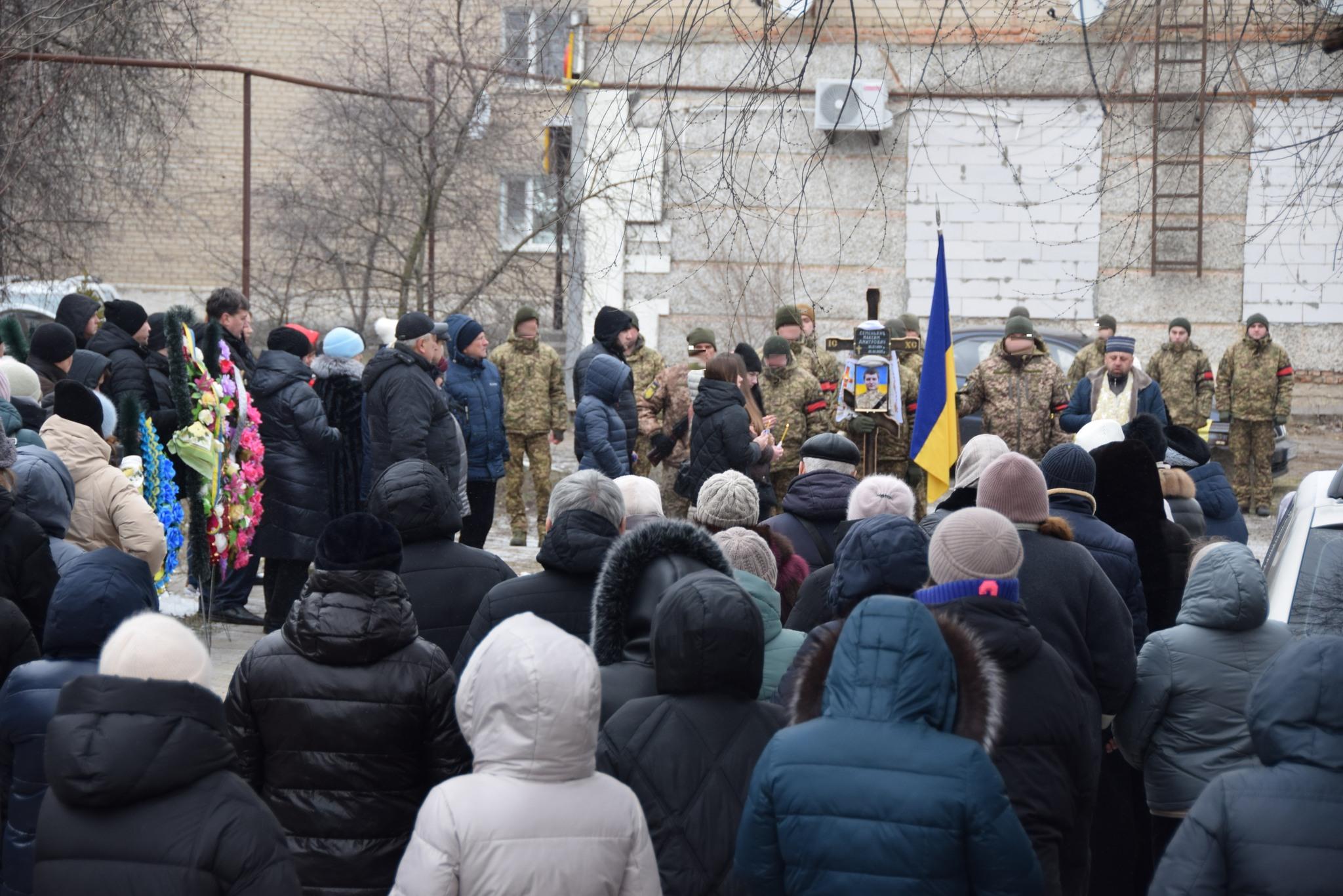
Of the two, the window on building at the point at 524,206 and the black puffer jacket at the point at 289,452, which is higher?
the window on building at the point at 524,206

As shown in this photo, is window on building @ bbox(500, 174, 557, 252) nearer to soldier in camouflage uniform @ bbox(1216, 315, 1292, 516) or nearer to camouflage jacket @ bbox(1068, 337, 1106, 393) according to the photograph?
camouflage jacket @ bbox(1068, 337, 1106, 393)

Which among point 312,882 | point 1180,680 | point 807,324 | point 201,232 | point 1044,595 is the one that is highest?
point 201,232

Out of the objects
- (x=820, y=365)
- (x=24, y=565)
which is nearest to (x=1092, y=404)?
(x=820, y=365)

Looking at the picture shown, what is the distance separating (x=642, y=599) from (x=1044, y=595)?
4.32ft

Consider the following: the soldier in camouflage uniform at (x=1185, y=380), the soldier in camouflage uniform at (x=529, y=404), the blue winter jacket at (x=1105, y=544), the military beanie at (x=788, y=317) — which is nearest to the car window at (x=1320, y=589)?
the blue winter jacket at (x=1105, y=544)

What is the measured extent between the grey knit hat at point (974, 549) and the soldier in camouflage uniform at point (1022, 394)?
7.85 m

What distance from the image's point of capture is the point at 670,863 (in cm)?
316

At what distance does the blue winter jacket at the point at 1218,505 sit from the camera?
726 cm

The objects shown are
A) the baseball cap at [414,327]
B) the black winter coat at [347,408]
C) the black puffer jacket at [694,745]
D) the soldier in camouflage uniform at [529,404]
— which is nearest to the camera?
the black puffer jacket at [694,745]

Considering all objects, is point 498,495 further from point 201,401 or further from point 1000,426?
point 201,401

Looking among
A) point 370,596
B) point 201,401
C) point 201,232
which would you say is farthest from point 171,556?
point 201,232

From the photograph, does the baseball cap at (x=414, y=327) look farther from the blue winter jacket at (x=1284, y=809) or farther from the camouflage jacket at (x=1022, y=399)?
the blue winter jacket at (x=1284, y=809)

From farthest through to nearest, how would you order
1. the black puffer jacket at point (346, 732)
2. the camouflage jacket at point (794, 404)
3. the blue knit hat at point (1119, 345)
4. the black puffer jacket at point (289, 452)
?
the camouflage jacket at point (794, 404) → the blue knit hat at point (1119, 345) → the black puffer jacket at point (289, 452) → the black puffer jacket at point (346, 732)

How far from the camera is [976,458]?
5719 mm
